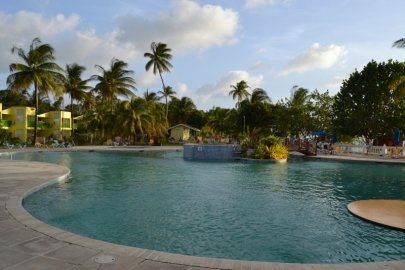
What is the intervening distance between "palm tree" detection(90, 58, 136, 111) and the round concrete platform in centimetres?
4268

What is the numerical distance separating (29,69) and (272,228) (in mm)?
35475

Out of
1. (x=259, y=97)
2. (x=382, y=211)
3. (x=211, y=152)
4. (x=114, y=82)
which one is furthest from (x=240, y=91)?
(x=382, y=211)

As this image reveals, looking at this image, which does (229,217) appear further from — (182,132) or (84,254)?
(182,132)

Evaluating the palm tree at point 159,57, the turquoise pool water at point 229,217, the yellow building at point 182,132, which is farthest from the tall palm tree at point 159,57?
the turquoise pool water at point 229,217

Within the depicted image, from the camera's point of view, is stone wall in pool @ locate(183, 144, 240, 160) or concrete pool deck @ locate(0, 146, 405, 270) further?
stone wall in pool @ locate(183, 144, 240, 160)

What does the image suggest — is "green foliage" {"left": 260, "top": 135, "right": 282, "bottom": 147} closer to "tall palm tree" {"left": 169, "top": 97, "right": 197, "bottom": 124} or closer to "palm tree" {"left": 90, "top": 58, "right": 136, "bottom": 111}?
"palm tree" {"left": 90, "top": 58, "right": 136, "bottom": 111}

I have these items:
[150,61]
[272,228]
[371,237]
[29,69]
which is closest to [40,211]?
[272,228]

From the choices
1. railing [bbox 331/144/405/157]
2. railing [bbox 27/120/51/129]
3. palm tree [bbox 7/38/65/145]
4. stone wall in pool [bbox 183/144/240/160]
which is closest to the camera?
stone wall in pool [bbox 183/144/240/160]

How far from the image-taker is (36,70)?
1422 inches

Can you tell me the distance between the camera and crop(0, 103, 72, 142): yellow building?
4722 centimetres

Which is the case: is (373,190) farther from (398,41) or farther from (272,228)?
(398,41)

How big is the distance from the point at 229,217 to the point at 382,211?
3.90 metres

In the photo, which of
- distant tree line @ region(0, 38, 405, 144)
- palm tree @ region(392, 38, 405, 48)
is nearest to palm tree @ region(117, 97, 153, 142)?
distant tree line @ region(0, 38, 405, 144)

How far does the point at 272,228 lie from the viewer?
292 inches
